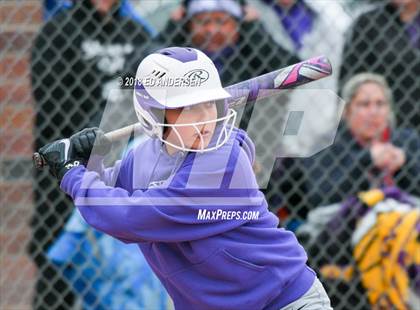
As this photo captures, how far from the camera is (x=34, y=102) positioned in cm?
435

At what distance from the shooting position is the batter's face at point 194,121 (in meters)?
2.76

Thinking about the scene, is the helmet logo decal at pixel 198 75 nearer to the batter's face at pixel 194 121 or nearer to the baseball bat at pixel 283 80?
the batter's face at pixel 194 121

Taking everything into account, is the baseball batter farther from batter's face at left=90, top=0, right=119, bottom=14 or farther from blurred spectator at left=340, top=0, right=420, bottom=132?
blurred spectator at left=340, top=0, right=420, bottom=132

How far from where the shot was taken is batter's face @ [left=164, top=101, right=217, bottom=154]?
2.76 metres

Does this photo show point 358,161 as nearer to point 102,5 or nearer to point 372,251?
point 372,251

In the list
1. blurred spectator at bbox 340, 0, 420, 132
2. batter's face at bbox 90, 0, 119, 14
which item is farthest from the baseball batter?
blurred spectator at bbox 340, 0, 420, 132

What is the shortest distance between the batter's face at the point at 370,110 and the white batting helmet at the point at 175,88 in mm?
1655

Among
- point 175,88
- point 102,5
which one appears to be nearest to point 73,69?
point 102,5

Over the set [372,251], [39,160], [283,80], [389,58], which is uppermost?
[283,80]

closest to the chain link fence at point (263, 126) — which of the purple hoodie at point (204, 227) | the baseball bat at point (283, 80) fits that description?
the baseball bat at point (283, 80)

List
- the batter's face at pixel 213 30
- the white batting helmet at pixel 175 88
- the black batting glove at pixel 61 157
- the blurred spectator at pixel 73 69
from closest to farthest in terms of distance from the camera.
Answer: the white batting helmet at pixel 175 88 → the black batting glove at pixel 61 157 → the blurred spectator at pixel 73 69 → the batter's face at pixel 213 30

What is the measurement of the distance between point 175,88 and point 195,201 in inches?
12.4

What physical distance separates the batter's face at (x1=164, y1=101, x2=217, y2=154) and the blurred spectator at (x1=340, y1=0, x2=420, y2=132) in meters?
1.84

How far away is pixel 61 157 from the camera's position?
2.88 meters
